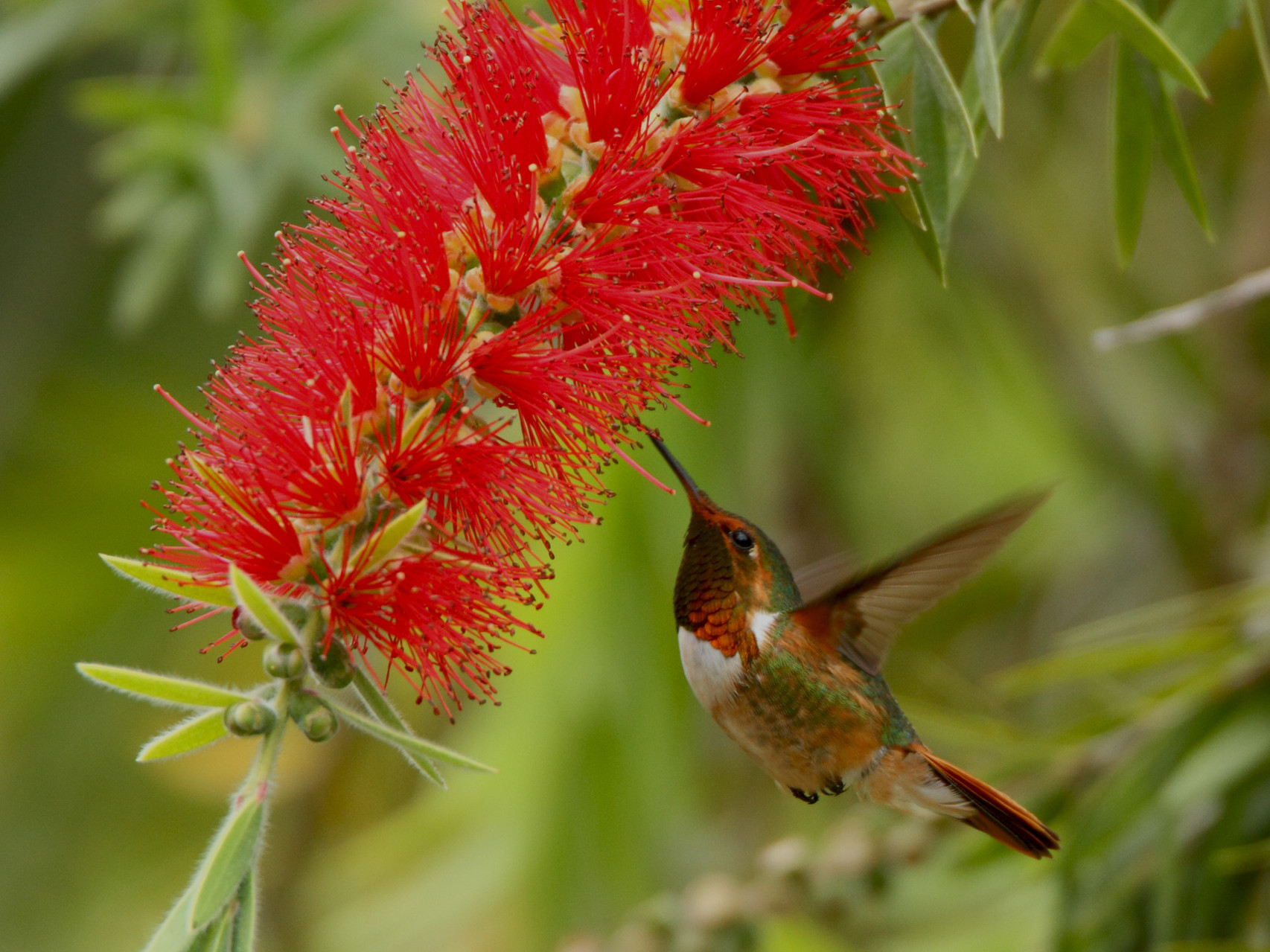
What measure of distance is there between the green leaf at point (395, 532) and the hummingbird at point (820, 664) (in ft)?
1.40

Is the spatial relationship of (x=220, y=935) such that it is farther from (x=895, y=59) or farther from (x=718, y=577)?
(x=895, y=59)

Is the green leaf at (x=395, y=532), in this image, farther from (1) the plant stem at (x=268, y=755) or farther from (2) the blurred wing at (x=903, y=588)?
(2) the blurred wing at (x=903, y=588)

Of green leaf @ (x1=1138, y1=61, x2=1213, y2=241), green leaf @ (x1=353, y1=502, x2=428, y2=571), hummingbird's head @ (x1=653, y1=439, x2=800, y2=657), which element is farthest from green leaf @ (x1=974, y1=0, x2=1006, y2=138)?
green leaf @ (x1=353, y1=502, x2=428, y2=571)

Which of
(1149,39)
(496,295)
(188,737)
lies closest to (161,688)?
(188,737)

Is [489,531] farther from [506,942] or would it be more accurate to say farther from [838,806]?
[838,806]

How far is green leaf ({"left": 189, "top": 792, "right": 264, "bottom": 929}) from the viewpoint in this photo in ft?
3.16

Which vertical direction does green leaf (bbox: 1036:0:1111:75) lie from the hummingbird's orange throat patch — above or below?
above

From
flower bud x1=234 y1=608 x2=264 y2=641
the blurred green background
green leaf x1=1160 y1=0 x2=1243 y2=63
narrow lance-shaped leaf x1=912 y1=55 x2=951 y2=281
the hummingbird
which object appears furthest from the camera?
the blurred green background

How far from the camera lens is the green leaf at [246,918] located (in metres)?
1.01

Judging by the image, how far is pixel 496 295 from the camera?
1218 mm

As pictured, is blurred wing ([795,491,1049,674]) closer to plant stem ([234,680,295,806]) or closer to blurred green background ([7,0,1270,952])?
blurred green background ([7,0,1270,952])

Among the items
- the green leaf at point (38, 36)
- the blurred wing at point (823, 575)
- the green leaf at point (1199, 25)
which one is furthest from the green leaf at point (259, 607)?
the green leaf at point (38, 36)

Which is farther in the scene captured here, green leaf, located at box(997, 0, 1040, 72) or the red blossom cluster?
green leaf, located at box(997, 0, 1040, 72)

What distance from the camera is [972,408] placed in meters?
3.66
